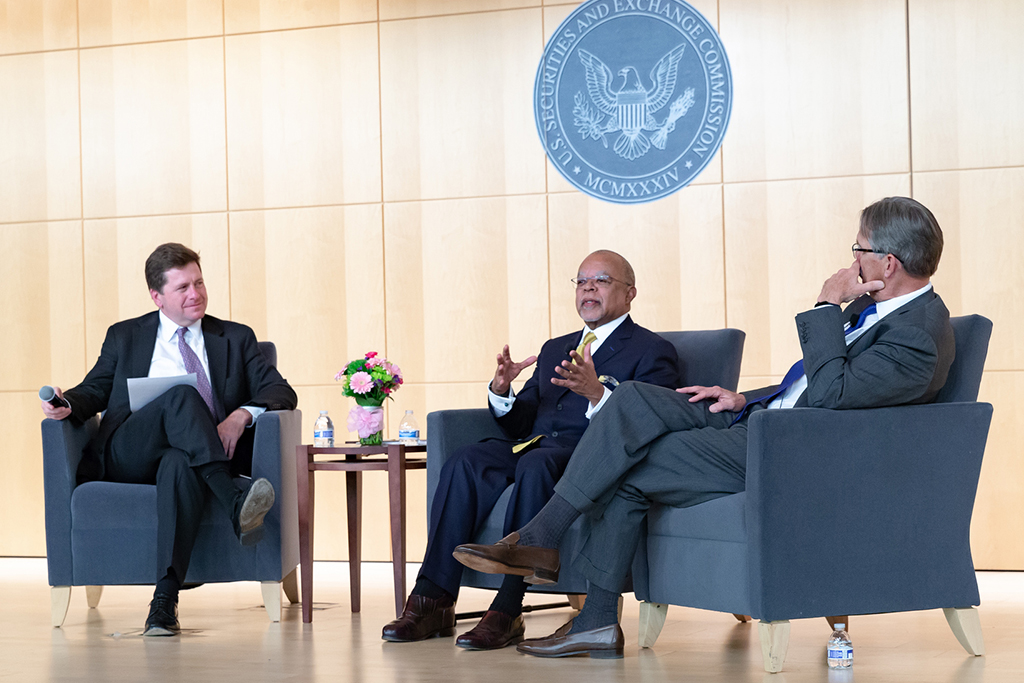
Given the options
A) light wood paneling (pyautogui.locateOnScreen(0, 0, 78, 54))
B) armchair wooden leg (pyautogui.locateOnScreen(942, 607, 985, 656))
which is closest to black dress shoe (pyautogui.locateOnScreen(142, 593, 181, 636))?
armchair wooden leg (pyautogui.locateOnScreen(942, 607, 985, 656))

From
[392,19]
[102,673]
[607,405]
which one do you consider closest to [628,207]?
[392,19]

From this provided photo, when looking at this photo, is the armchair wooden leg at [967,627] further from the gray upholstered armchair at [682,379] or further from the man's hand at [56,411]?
the man's hand at [56,411]

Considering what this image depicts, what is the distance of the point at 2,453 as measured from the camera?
6.25 m

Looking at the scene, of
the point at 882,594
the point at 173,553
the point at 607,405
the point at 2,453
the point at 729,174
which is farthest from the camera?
the point at 2,453

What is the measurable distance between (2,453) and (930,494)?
4960mm

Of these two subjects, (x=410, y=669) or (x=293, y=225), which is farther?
(x=293, y=225)

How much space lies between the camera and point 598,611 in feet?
10.9

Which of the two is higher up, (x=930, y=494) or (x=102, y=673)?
(x=930, y=494)

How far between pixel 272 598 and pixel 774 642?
75.3 inches

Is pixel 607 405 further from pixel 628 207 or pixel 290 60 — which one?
pixel 290 60

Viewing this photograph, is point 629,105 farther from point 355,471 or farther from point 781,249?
point 355,471

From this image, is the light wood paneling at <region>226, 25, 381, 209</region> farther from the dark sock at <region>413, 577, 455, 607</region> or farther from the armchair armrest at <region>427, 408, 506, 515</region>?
the dark sock at <region>413, 577, 455, 607</region>

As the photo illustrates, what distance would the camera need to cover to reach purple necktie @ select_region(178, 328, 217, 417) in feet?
14.5

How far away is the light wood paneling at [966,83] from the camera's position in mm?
5066
